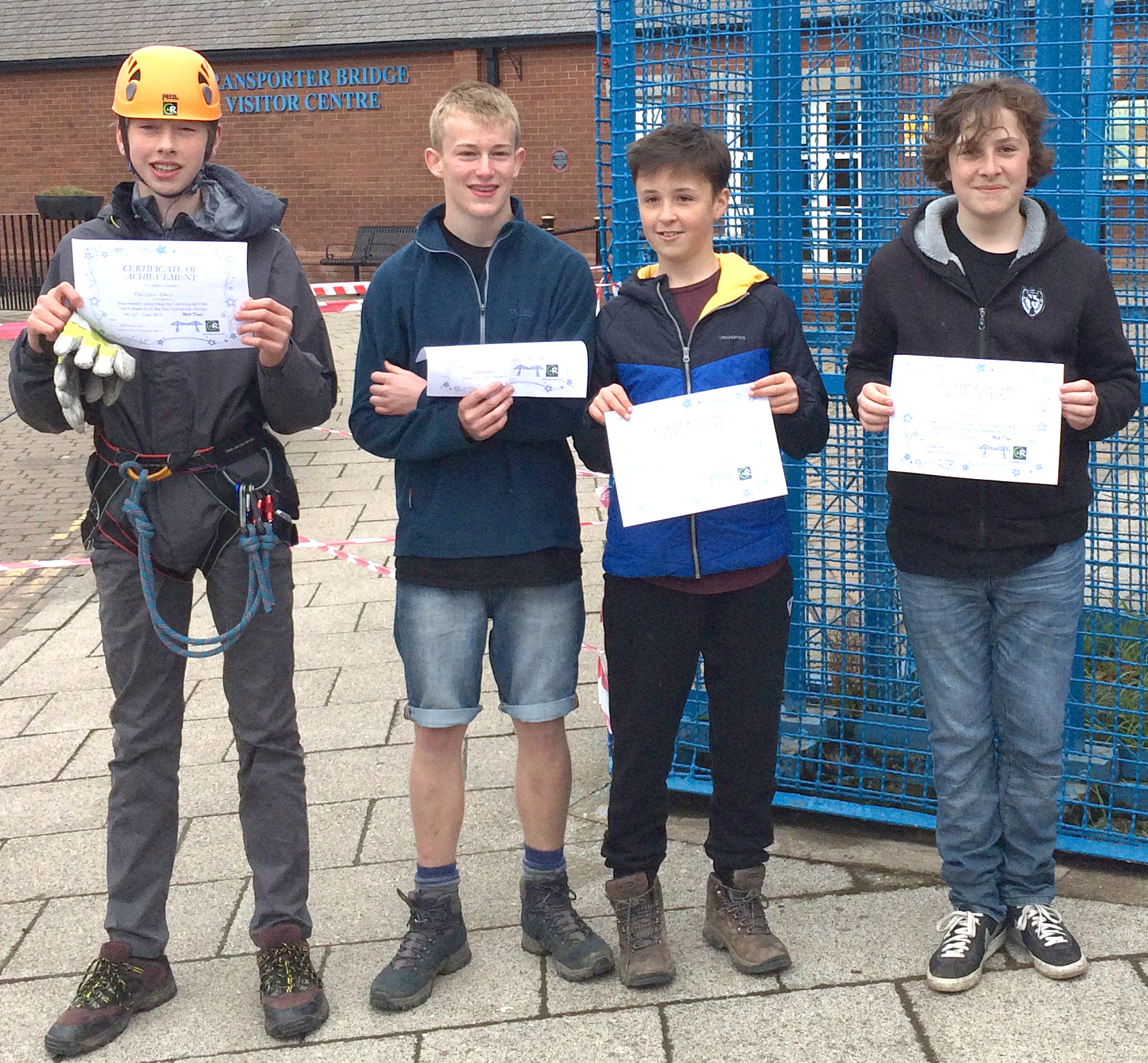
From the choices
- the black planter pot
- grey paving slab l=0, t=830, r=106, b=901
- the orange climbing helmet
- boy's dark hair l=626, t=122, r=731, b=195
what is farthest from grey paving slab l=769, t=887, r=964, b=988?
the black planter pot

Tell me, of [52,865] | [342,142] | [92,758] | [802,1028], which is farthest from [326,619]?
Result: [342,142]

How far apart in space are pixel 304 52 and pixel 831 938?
70.8 feet

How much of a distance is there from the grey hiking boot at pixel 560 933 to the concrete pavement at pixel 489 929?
0.13 feet

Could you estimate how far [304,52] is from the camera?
22578 mm

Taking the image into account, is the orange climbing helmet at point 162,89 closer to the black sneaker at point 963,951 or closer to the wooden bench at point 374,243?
the black sneaker at point 963,951

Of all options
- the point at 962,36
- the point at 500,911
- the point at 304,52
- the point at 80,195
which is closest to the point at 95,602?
the point at 500,911

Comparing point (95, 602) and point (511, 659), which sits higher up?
point (511, 659)

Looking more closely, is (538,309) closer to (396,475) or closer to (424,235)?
(424,235)

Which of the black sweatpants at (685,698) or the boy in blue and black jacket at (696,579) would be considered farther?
the black sweatpants at (685,698)

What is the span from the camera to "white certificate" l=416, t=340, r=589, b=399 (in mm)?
3033

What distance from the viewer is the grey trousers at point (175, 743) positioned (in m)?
3.19

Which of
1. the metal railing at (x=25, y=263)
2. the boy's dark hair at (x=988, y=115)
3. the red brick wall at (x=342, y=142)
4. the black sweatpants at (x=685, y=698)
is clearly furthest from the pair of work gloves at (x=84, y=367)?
the red brick wall at (x=342, y=142)

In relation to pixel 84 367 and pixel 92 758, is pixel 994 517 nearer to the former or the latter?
pixel 84 367

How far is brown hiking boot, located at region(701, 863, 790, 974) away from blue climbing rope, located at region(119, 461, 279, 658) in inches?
49.6
